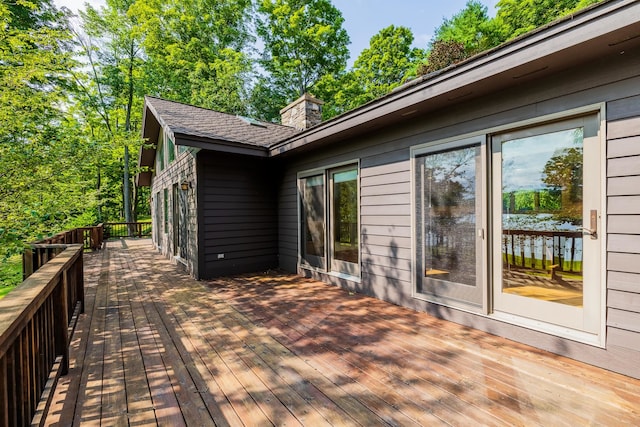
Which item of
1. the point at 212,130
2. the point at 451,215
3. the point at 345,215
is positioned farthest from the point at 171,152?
the point at 451,215

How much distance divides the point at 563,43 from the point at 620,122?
712 millimetres

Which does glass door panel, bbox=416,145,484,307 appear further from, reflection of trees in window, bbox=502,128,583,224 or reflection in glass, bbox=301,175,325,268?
reflection in glass, bbox=301,175,325,268

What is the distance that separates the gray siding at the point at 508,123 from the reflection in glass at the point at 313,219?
0.62 meters

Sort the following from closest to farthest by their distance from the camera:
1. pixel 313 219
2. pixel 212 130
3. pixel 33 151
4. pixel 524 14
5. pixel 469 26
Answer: pixel 33 151, pixel 313 219, pixel 212 130, pixel 524 14, pixel 469 26

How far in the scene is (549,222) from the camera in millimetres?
2518

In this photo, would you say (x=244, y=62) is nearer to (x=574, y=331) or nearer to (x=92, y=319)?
(x=92, y=319)

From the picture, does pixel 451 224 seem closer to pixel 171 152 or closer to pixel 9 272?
pixel 9 272

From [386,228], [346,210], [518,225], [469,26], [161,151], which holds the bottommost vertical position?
[386,228]

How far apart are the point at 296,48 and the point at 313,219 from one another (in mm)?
→ 13313

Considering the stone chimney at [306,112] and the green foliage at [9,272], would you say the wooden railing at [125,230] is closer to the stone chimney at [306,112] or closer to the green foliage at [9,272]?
the stone chimney at [306,112]

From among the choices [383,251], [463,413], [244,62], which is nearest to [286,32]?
[244,62]

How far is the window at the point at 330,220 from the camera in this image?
4445 mm

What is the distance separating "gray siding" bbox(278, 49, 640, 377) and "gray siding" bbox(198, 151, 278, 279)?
1.99 metres

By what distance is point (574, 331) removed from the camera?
229cm
